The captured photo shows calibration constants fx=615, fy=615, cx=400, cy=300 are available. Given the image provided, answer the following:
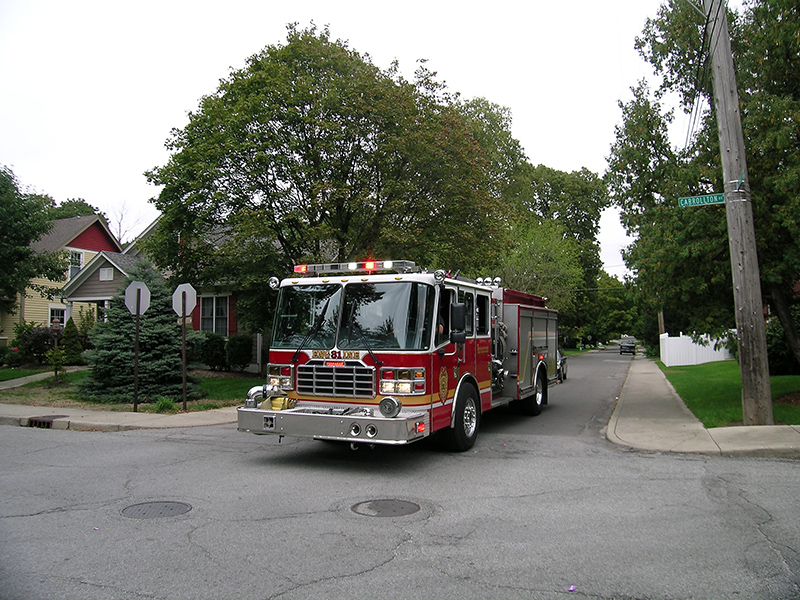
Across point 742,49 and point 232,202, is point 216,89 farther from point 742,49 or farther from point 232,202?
point 742,49

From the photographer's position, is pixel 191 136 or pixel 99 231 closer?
pixel 191 136

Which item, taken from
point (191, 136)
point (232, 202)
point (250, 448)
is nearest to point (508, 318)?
point (250, 448)

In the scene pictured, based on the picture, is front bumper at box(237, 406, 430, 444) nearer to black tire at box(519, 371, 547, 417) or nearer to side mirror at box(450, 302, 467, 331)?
side mirror at box(450, 302, 467, 331)

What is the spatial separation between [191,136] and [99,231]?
2138cm

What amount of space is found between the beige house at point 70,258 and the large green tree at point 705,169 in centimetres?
2752

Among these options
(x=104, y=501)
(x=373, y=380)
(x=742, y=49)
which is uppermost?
(x=742, y=49)

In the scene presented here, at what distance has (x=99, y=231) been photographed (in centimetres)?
3678

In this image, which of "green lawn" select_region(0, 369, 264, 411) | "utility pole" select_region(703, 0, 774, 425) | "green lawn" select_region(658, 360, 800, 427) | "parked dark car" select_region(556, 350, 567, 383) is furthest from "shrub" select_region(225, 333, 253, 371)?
"utility pole" select_region(703, 0, 774, 425)

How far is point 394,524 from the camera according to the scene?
5637 millimetres

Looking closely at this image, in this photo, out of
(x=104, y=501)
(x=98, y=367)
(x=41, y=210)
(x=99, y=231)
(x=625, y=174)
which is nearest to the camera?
(x=104, y=501)

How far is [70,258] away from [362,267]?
1164 inches

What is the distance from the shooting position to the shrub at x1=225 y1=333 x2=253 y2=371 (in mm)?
23625

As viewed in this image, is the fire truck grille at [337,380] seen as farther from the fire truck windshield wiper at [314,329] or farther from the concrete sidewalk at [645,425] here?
the concrete sidewalk at [645,425]

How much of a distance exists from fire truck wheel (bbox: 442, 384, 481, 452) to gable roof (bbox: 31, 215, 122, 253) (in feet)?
103
